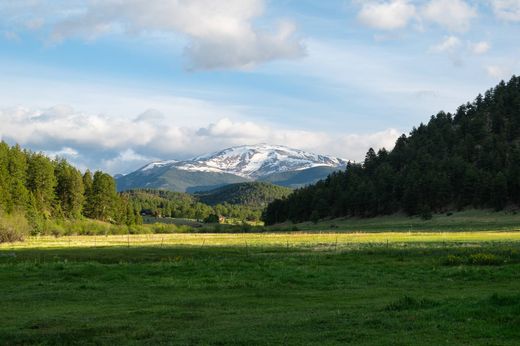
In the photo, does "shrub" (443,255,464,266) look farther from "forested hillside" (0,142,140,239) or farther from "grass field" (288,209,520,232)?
"forested hillside" (0,142,140,239)

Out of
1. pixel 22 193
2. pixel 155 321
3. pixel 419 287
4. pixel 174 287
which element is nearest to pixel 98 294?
pixel 174 287

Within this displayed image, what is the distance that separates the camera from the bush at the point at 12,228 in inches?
3839

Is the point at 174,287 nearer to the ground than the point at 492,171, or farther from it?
nearer to the ground

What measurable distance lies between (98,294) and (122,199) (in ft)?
565

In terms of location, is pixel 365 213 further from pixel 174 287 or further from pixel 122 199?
pixel 174 287

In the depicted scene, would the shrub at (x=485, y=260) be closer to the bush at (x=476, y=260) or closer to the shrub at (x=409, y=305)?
the bush at (x=476, y=260)

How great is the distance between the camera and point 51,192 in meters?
162

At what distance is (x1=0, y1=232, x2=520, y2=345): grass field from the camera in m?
18.1

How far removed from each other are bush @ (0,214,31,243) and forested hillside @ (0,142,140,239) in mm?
4978

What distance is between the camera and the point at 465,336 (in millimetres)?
16938

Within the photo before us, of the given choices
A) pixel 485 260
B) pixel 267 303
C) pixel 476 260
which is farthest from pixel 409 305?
pixel 476 260

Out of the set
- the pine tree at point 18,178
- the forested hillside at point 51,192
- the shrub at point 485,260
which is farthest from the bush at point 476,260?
the pine tree at point 18,178

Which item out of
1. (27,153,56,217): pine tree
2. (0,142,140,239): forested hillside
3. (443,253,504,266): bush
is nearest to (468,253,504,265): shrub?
(443,253,504,266): bush

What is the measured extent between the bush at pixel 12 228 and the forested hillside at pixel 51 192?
4.98 metres
